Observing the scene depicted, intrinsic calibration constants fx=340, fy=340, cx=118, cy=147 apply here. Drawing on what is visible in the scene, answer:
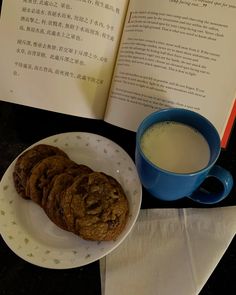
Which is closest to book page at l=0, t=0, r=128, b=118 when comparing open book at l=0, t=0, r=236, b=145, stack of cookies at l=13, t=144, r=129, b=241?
open book at l=0, t=0, r=236, b=145

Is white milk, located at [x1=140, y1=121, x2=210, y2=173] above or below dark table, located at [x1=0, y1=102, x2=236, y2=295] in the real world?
above

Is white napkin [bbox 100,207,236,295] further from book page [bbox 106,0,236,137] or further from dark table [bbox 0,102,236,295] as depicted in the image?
book page [bbox 106,0,236,137]

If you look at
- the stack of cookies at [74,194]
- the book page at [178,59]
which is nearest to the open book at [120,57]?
the book page at [178,59]

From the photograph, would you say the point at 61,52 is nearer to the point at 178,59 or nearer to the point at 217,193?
the point at 178,59

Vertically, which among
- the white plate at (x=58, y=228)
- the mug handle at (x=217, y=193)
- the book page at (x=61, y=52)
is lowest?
the white plate at (x=58, y=228)

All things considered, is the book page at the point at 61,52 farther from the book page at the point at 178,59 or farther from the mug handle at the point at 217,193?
the mug handle at the point at 217,193

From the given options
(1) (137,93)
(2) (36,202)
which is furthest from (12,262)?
(1) (137,93)
